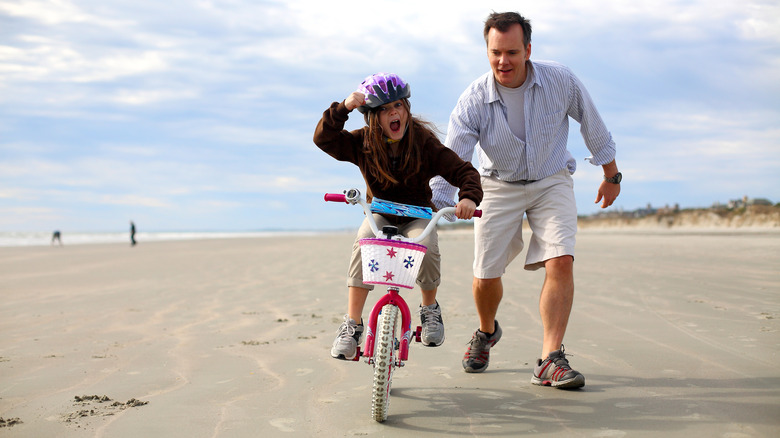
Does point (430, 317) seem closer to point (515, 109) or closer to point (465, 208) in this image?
point (465, 208)

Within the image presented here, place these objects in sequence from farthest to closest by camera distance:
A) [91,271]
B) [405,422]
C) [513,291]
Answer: [91,271] → [513,291] → [405,422]

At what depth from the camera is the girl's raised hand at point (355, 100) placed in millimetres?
3709

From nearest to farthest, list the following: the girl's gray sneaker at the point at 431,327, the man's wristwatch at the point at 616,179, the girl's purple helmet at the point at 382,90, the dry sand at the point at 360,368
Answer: the dry sand at the point at 360,368 < the girl's purple helmet at the point at 382,90 < the girl's gray sneaker at the point at 431,327 < the man's wristwatch at the point at 616,179

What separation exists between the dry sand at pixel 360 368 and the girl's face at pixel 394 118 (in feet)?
5.39

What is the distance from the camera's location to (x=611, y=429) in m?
3.21

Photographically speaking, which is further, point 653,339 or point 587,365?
point 653,339

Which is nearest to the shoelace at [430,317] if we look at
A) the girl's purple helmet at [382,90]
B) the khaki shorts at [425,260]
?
the khaki shorts at [425,260]

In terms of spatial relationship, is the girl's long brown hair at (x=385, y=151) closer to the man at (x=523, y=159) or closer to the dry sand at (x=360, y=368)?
the man at (x=523, y=159)

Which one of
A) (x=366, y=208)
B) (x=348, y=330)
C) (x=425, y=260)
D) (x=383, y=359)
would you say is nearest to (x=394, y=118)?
(x=366, y=208)

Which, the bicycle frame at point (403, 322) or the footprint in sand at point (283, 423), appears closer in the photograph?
the footprint in sand at point (283, 423)

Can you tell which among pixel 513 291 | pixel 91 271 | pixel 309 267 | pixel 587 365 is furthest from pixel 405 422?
pixel 91 271

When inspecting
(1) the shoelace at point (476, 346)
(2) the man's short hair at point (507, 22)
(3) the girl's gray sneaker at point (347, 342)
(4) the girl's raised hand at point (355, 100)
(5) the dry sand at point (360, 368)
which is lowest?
(5) the dry sand at point (360, 368)

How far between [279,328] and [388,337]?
11.8ft

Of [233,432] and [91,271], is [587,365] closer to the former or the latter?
[233,432]
